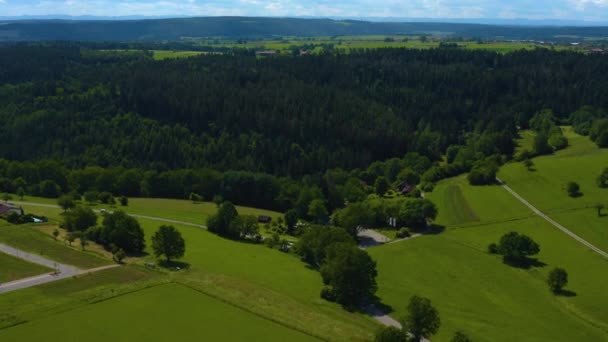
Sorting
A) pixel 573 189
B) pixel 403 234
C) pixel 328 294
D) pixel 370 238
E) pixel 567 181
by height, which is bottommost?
pixel 370 238

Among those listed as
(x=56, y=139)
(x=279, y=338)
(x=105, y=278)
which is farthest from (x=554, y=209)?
(x=56, y=139)

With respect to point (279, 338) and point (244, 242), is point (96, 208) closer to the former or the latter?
point (244, 242)

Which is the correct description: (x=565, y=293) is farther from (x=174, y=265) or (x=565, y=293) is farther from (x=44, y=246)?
(x=44, y=246)

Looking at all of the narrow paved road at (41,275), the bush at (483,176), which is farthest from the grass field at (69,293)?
the bush at (483,176)

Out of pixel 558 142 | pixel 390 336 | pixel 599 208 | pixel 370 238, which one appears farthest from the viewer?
pixel 558 142

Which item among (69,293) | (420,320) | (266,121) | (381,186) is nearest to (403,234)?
(381,186)

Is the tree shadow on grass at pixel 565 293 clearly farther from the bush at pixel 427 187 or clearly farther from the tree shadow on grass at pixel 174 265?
the bush at pixel 427 187
